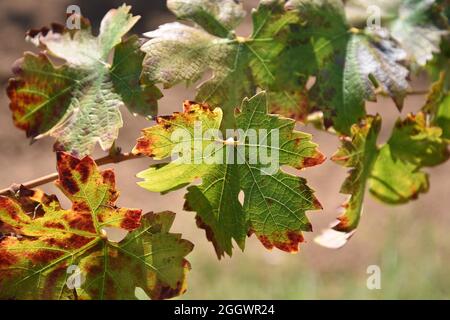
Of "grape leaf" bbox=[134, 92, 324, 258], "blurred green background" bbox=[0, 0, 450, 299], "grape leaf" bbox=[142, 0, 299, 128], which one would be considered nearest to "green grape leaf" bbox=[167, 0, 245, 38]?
"grape leaf" bbox=[142, 0, 299, 128]

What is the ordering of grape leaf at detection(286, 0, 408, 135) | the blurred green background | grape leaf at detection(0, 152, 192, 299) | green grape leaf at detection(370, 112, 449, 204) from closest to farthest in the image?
grape leaf at detection(0, 152, 192, 299) < grape leaf at detection(286, 0, 408, 135) < green grape leaf at detection(370, 112, 449, 204) < the blurred green background

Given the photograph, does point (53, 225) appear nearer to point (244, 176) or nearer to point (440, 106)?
point (244, 176)

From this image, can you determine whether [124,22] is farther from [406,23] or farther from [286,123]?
[406,23]

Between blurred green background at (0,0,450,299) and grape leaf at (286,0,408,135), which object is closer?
grape leaf at (286,0,408,135)

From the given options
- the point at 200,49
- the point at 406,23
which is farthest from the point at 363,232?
the point at 200,49

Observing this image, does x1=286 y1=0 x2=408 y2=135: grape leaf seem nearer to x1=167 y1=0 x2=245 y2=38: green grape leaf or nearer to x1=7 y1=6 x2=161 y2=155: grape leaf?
x1=167 y1=0 x2=245 y2=38: green grape leaf
